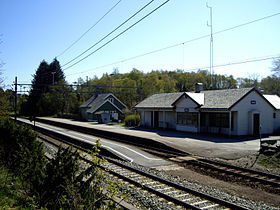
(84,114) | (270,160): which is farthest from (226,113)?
(84,114)

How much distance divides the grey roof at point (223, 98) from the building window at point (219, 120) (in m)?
1.02

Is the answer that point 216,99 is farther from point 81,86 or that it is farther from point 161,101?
point 81,86

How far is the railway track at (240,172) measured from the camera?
34.0 ft

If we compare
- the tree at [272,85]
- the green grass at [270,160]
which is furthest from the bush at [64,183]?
the tree at [272,85]

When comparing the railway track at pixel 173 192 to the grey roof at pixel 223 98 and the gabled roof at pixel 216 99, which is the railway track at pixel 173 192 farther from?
the grey roof at pixel 223 98

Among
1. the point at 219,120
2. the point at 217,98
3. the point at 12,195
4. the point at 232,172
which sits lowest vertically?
the point at 232,172

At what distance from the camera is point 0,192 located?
7.41m

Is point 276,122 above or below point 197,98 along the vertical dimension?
below

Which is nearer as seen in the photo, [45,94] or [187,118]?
[187,118]

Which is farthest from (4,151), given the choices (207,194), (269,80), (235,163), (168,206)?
(269,80)

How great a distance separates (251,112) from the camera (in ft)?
82.2

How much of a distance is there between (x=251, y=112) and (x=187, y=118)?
6427mm

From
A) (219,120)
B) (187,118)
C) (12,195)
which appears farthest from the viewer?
(187,118)

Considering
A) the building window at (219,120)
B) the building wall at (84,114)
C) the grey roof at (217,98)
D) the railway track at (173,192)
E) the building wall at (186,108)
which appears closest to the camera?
the railway track at (173,192)
